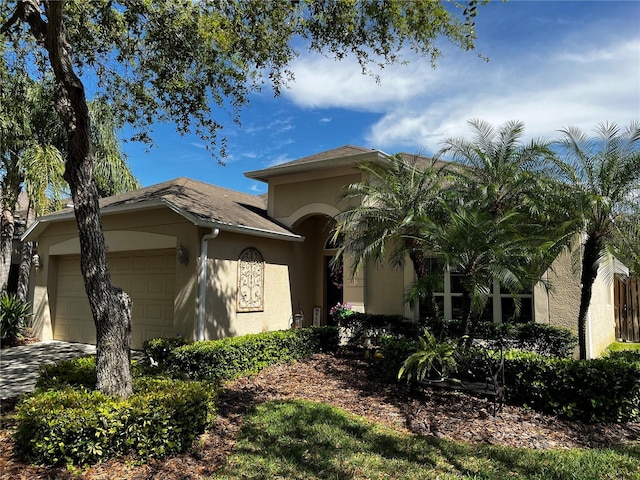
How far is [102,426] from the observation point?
4781mm

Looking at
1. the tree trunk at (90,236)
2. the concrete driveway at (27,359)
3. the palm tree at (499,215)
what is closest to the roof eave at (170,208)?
the concrete driveway at (27,359)

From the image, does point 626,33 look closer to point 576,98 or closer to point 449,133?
point 576,98

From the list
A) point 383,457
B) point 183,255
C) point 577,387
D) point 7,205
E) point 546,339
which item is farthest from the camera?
point 7,205

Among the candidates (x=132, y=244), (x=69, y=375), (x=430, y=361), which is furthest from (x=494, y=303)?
(x=132, y=244)

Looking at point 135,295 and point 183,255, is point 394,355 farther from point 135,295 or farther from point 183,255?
point 135,295

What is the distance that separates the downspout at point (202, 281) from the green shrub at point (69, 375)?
10.4 feet

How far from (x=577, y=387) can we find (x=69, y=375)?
8.37 meters

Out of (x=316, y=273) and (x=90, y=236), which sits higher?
(x=90, y=236)

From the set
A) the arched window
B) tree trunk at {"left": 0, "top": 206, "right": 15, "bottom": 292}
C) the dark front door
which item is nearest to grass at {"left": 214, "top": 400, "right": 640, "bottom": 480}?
the arched window

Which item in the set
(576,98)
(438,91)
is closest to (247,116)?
(438,91)

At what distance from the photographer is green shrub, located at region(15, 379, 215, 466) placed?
467cm

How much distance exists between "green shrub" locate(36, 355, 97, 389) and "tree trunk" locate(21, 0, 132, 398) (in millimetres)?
954

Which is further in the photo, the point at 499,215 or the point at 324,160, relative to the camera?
the point at 324,160

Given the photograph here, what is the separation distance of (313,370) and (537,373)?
4.75 meters
